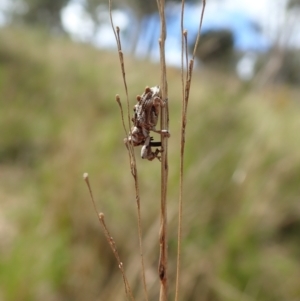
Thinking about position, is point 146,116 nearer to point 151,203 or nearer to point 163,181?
point 163,181

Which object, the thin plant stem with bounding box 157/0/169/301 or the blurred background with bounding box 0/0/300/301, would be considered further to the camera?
the blurred background with bounding box 0/0/300/301

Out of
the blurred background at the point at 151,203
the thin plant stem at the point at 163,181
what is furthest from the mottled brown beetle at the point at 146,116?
the blurred background at the point at 151,203

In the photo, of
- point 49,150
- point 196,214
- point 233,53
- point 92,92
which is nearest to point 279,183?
point 196,214

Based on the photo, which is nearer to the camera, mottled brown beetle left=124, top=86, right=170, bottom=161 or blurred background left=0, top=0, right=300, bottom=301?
mottled brown beetle left=124, top=86, right=170, bottom=161

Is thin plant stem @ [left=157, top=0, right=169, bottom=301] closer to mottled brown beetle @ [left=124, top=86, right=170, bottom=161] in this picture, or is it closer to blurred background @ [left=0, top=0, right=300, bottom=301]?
mottled brown beetle @ [left=124, top=86, right=170, bottom=161]

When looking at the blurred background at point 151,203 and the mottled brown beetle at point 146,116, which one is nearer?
the mottled brown beetle at point 146,116

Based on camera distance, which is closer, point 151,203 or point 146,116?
point 146,116

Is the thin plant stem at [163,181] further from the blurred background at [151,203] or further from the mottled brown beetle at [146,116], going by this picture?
the blurred background at [151,203]

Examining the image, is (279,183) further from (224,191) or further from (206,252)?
(206,252)

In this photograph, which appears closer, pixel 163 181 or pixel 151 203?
pixel 163 181

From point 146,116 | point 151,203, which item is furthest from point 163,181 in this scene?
point 151,203

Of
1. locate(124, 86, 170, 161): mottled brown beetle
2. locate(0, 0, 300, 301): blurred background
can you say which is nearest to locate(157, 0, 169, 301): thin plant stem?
locate(124, 86, 170, 161): mottled brown beetle
